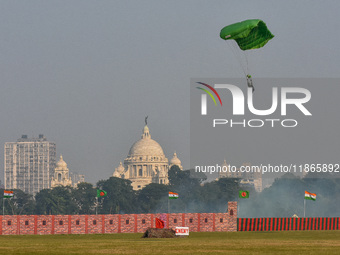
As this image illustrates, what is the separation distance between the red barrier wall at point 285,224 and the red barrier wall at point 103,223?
4.58 feet

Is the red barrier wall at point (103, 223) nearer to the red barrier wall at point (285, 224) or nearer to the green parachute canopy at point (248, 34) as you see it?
the red barrier wall at point (285, 224)

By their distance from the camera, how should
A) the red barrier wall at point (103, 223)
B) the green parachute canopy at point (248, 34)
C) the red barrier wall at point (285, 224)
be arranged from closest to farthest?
the green parachute canopy at point (248, 34) < the red barrier wall at point (103, 223) < the red barrier wall at point (285, 224)

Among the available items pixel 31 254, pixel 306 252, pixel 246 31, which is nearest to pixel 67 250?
pixel 31 254

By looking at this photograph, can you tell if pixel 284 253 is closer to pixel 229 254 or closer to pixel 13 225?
pixel 229 254

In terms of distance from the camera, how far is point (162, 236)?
7425 centimetres

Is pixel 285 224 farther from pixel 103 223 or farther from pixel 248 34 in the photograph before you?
pixel 248 34

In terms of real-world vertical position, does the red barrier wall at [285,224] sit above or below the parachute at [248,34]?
below

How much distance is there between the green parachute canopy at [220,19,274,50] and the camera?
79250 millimetres

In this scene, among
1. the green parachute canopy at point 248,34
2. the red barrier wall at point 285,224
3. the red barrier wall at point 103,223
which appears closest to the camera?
the green parachute canopy at point 248,34

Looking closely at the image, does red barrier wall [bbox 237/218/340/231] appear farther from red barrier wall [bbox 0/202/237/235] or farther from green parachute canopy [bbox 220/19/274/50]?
green parachute canopy [bbox 220/19/274/50]

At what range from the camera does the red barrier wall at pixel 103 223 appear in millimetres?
94625

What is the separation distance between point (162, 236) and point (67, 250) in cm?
1661

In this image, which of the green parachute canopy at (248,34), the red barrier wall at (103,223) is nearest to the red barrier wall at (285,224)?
the red barrier wall at (103,223)

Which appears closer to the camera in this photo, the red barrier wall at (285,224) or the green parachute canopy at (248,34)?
the green parachute canopy at (248,34)
